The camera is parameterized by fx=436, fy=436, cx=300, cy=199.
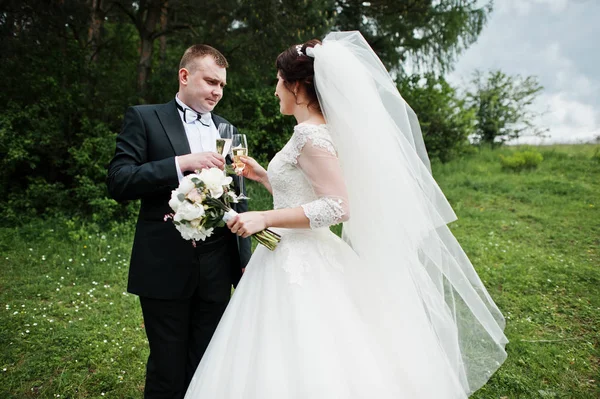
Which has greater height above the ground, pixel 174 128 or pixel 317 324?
pixel 174 128

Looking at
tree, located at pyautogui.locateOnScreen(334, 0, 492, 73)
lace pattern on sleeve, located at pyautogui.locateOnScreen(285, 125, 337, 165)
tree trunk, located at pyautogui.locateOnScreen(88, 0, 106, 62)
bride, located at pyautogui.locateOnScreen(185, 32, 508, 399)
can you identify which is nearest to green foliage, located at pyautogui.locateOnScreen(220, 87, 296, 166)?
tree, located at pyautogui.locateOnScreen(334, 0, 492, 73)

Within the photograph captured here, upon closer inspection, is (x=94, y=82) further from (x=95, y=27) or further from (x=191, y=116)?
(x=191, y=116)

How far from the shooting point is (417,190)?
2.48 meters

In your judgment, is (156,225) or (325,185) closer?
(325,185)

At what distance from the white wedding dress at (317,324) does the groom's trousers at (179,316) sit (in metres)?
0.37

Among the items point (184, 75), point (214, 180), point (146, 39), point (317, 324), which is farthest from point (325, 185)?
point (146, 39)

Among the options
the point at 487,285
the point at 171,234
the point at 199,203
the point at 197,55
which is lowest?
the point at 487,285

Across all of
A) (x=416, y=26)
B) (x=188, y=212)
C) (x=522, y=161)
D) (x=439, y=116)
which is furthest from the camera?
(x=439, y=116)

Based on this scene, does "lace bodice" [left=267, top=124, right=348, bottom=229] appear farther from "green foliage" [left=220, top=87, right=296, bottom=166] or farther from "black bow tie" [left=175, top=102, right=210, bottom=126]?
"green foliage" [left=220, top=87, right=296, bottom=166]

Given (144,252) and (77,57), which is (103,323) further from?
(77,57)

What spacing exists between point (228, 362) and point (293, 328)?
0.38 m

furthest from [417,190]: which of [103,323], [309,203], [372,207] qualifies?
[103,323]

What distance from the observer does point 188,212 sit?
2.07 metres

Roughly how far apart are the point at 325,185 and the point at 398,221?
1.58ft
